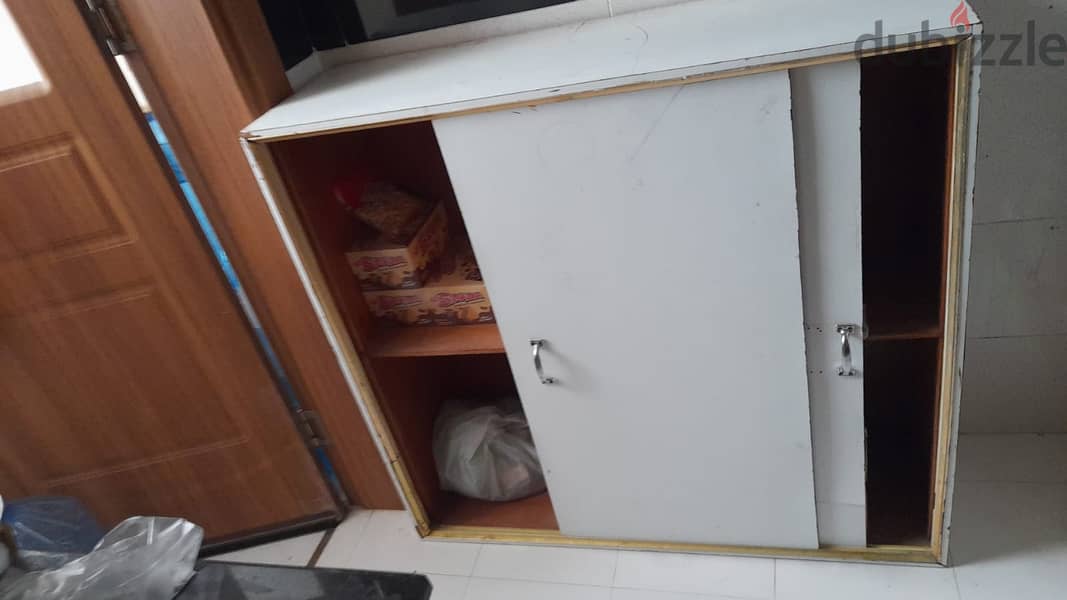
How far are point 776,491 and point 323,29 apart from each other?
1.31m

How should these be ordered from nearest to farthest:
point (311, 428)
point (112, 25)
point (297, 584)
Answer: point (297, 584), point (112, 25), point (311, 428)

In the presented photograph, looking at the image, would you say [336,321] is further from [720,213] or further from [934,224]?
[934,224]

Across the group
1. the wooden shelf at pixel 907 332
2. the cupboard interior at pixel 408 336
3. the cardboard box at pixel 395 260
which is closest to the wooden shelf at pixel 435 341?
the cupboard interior at pixel 408 336

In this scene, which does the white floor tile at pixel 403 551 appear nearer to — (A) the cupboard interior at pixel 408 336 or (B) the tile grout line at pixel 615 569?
(A) the cupboard interior at pixel 408 336

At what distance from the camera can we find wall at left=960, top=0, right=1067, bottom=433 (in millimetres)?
1285

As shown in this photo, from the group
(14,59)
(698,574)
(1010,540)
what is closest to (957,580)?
(1010,540)

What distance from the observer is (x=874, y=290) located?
1362mm

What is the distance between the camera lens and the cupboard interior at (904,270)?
1292mm

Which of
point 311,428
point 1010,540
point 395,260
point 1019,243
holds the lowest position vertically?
point 1010,540

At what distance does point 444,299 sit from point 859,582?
1.00 metres

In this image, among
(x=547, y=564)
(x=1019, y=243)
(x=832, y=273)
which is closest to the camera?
(x=832, y=273)

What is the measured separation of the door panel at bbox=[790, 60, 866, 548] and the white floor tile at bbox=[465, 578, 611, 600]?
0.48 meters

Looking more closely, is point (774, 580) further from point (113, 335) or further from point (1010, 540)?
point (113, 335)

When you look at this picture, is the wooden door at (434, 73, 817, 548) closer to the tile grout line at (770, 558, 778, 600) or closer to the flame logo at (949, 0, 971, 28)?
the tile grout line at (770, 558, 778, 600)
